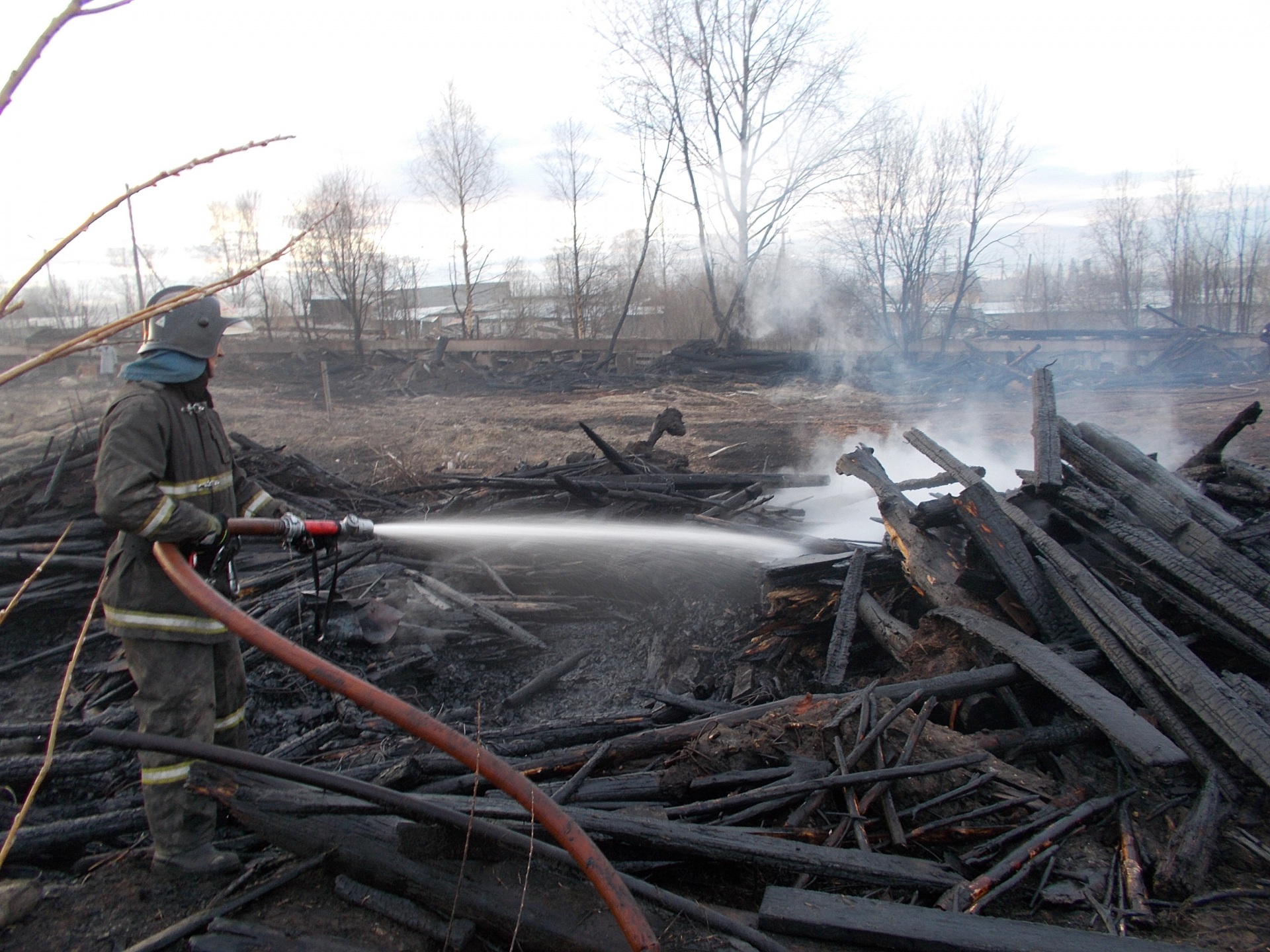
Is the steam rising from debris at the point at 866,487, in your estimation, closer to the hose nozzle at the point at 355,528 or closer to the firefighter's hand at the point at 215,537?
the hose nozzle at the point at 355,528

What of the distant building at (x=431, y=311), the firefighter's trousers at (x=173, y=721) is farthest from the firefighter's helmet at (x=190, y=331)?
the distant building at (x=431, y=311)

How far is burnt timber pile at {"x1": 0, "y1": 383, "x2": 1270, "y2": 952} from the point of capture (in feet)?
7.94

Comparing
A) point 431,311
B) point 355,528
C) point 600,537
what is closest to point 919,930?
point 355,528

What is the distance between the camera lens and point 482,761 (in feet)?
6.01

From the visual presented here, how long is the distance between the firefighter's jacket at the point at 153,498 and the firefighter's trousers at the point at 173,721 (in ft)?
0.25

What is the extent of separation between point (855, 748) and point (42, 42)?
3.24 meters

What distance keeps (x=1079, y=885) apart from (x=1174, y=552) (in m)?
2.23

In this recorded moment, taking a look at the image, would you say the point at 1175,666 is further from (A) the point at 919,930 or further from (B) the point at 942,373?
(B) the point at 942,373

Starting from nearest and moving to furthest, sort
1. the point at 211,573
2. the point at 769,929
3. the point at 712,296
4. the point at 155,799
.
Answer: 1. the point at 769,929
2. the point at 155,799
3. the point at 211,573
4. the point at 712,296

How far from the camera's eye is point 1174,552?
4070mm

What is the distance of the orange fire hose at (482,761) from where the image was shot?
1.80 meters

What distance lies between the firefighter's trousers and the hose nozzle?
75 centimetres

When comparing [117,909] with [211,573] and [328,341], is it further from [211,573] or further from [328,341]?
[328,341]

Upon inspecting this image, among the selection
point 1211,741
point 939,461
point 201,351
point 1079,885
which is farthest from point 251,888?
point 939,461
